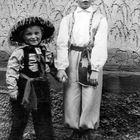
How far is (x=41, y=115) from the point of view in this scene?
521 cm

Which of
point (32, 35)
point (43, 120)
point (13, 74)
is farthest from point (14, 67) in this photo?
point (43, 120)

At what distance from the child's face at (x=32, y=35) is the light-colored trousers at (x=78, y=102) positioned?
0.42 metres

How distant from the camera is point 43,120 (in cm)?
521

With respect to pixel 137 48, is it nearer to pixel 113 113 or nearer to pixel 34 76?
pixel 113 113

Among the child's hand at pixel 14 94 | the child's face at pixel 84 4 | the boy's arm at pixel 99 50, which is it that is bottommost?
the child's hand at pixel 14 94

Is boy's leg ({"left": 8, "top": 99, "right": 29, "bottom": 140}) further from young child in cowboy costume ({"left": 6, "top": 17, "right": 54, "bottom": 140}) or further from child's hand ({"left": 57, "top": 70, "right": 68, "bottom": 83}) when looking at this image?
child's hand ({"left": 57, "top": 70, "right": 68, "bottom": 83})

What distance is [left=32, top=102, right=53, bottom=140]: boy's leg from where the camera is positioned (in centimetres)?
521

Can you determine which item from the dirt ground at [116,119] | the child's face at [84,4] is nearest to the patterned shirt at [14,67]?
the child's face at [84,4]

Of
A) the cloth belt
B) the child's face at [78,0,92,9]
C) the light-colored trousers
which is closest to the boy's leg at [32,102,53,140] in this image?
the light-colored trousers

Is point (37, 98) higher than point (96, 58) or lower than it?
lower


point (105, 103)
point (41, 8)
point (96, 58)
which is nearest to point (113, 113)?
point (105, 103)

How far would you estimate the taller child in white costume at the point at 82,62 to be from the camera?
5188 millimetres

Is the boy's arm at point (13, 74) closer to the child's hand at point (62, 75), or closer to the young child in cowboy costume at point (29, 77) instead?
the young child in cowboy costume at point (29, 77)

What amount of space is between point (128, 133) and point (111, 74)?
0.79 m
